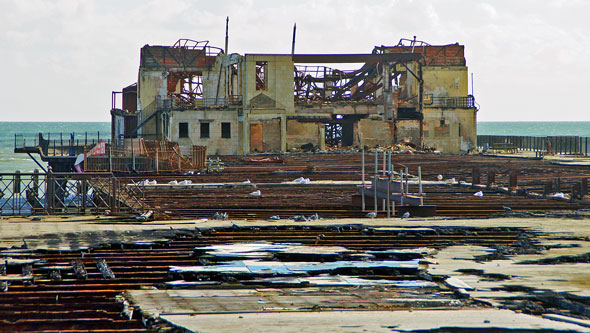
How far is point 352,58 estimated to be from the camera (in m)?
63.6

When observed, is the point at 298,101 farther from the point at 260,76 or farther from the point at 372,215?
the point at 372,215

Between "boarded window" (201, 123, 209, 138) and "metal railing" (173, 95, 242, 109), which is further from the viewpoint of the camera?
"metal railing" (173, 95, 242, 109)

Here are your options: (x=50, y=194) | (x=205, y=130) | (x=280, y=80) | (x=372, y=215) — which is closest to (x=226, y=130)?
(x=205, y=130)

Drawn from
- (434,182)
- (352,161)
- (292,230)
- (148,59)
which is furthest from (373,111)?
(292,230)

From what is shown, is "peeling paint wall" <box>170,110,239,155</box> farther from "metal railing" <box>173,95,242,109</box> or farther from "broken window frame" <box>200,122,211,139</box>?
"metal railing" <box>173,95,242,109</box>

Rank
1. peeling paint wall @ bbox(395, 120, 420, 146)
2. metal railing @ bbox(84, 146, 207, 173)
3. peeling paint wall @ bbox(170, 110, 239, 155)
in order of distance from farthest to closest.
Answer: peeling paint wall @ bbox(395, 120, 420, 146), peeling paint wall @ bbox(170, 110, 239, 155), metal railing @ bbox(84, 146, 207, 173)

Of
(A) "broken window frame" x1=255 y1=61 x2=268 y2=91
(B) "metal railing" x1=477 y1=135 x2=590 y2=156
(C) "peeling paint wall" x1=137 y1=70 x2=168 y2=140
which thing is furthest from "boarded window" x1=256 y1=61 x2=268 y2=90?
(B) "metal railing" x1=477 y1=135 x2=590 y2=156

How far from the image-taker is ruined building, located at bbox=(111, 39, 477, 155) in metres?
63.7

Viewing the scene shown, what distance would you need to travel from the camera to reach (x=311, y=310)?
10602 mm

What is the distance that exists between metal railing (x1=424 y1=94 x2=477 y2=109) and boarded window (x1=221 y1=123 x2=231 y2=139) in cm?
1802

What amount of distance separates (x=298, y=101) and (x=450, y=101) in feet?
45.8

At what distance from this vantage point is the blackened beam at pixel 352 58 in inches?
2483

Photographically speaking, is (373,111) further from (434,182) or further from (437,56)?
(434,182)

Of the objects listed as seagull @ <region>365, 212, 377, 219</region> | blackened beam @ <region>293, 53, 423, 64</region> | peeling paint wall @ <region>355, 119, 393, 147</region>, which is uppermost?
blackened beam @ <region>293, 53, 423, 64</region>
